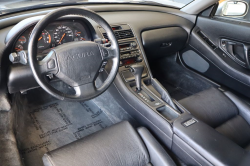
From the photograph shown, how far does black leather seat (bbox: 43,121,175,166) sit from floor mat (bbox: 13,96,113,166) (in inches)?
23.3

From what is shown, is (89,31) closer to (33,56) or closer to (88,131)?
(33,56)

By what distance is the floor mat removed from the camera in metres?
1.73

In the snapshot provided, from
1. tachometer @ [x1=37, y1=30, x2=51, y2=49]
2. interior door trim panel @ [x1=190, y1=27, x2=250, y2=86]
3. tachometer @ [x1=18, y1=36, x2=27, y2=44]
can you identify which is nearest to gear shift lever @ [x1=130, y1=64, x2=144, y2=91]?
tachometer @ [x1=37, y1=30, x2=51, y2=49]

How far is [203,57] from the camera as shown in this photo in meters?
2.24

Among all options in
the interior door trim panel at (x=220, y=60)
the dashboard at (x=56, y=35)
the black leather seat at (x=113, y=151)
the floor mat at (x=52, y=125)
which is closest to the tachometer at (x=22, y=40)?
the dashboard at (x=56, y=35)

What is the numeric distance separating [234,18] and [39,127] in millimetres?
1940

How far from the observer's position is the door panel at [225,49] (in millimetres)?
1968

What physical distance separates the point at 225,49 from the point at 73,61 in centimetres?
156

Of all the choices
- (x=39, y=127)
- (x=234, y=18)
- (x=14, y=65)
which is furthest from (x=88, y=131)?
(x=234, y=18)

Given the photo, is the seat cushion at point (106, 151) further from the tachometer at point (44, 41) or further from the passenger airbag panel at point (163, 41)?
the passenger airbag panel at point (163, 41)

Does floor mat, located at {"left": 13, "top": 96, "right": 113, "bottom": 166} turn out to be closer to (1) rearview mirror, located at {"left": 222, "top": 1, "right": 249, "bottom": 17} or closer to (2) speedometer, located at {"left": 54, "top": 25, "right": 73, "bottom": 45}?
(2) speedometer, located at {"left": 54, "top": 25, "right": 73, "bottom": 45}

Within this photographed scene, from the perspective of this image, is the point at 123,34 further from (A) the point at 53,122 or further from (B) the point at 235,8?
(B) the point at 235,8

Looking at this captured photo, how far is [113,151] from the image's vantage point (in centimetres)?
118

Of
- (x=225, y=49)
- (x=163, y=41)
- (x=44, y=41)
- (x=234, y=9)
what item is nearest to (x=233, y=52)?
(x=225, y=49)
